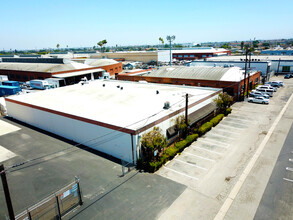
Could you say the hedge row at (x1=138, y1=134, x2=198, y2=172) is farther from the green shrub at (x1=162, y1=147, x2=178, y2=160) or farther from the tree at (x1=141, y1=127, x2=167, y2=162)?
the tree at (x1=141, y1=127, x2=167, y2=162)

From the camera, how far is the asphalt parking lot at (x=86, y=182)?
47.1 feet

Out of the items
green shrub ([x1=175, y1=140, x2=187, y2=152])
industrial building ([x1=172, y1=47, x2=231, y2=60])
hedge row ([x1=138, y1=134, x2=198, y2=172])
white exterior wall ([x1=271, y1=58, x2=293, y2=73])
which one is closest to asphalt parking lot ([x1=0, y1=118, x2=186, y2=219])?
hedge row ([x1=138, y1=134, x2=198, y2=172])

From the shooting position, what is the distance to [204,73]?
44.6 m

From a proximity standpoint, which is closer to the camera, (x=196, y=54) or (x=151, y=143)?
(x=151, y=143)

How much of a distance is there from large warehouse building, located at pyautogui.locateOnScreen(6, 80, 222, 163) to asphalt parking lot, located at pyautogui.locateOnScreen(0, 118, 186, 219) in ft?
6.04

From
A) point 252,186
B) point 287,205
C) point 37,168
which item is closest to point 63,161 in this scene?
point 37,168

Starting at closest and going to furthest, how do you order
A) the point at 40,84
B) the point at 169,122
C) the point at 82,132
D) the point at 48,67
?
the point at 169,122
the point at 82,132
the point at 40,84
the point at 48,67

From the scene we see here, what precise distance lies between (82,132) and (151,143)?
9190 mm

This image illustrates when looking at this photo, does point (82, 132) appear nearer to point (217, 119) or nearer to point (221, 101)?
point (217, 119)

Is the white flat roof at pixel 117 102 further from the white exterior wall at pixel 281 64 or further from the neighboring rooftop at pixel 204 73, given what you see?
the white exterior wall at pixel 281 64

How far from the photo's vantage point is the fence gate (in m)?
12.1

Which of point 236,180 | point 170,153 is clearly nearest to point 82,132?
point 170,153

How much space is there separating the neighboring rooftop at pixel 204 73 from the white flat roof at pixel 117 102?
10.7m

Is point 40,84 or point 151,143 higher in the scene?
point 40,84
